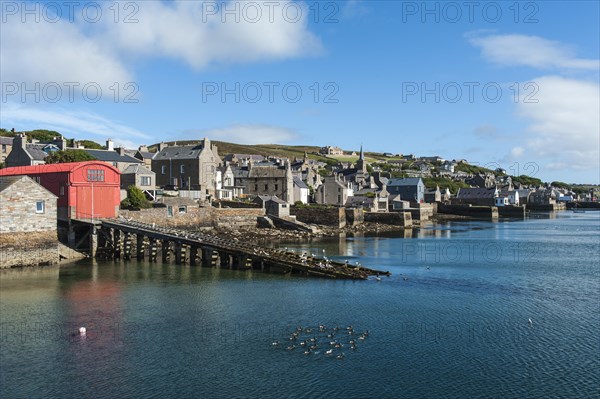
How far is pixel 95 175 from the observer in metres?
48.0

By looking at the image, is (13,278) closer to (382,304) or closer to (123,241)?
(123,241)

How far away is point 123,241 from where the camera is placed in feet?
158

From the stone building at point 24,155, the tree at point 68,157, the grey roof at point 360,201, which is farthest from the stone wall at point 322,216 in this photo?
the stone building at point 24,155

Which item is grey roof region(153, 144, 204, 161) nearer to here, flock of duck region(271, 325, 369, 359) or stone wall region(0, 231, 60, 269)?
stone wall region(0, 231, 60, 269)

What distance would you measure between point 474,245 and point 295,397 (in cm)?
4864

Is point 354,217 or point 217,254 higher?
point 354,217

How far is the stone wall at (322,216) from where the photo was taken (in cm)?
8000

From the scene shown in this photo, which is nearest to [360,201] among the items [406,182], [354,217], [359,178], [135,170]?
[354,217]

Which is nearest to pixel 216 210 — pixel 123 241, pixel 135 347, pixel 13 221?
pixel 123 241

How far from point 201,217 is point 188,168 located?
61.9 ft

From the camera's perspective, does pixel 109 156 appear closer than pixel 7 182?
No

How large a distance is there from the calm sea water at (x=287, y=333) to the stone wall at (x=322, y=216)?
39.2 m

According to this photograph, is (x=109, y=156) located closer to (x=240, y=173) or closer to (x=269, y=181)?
(x=269, y=181)

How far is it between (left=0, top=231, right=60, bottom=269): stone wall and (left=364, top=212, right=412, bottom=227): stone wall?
57.6 metres
